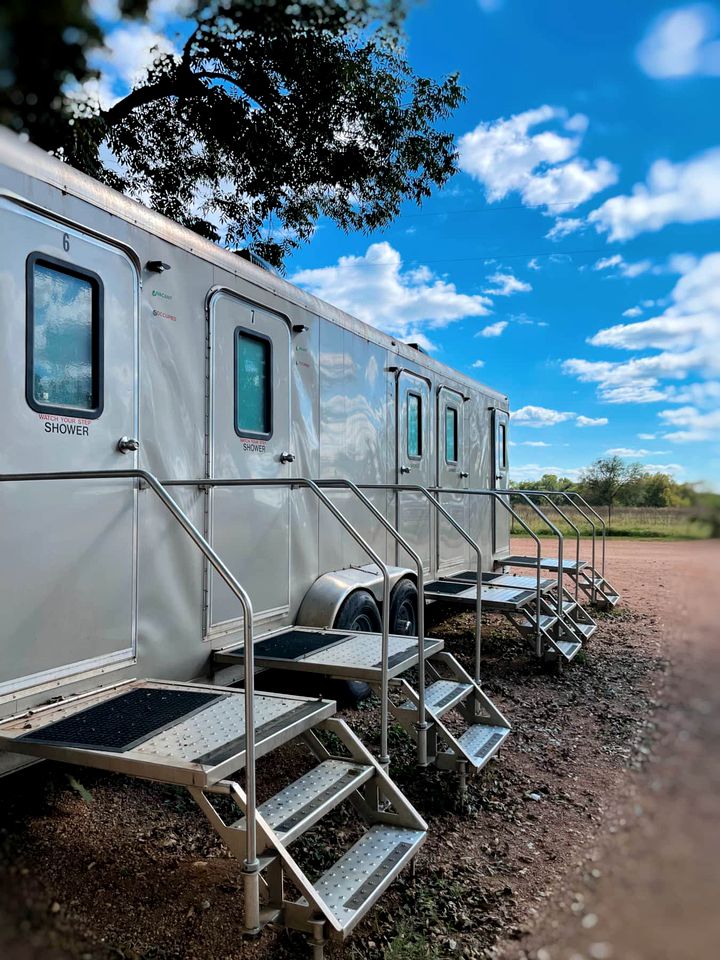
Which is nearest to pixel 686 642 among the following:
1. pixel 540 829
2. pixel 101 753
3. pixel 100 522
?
pixel 101 753

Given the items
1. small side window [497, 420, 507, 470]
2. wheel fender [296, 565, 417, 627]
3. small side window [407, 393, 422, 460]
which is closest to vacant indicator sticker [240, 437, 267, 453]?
wheel fender [296, 565, 417, 627]

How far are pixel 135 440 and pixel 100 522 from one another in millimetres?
421

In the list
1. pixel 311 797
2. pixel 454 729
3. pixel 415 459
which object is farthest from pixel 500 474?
pixel 311 797

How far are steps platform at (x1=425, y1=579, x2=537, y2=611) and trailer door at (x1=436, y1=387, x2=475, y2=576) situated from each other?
26cm

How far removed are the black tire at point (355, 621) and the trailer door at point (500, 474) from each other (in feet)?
14.4

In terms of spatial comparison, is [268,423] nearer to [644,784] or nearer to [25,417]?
[25,417]

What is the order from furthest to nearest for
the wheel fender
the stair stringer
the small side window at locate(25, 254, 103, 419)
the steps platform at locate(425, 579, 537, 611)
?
the steps platform at locate(425, 579, 537, 611) < the wheel fender < the small side window at locate(25, 254, 103, 419) < the stair stringer

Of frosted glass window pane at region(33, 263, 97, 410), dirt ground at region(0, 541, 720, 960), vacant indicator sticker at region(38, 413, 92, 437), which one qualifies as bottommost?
dirt ground at region(0, 541, 720, 960)

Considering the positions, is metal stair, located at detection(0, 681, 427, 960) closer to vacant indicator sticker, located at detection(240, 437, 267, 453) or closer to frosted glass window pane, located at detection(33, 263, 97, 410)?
frosted glass window pane, located at detection(33, 263, 97, 410)

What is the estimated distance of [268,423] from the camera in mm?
4324

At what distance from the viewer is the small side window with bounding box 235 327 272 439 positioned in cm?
407

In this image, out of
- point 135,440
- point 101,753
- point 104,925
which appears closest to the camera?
point 101,753

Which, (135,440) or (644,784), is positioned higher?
(135,440)

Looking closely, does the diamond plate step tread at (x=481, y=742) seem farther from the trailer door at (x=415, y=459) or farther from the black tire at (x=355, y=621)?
the trailer door at (x=415, y=459)
